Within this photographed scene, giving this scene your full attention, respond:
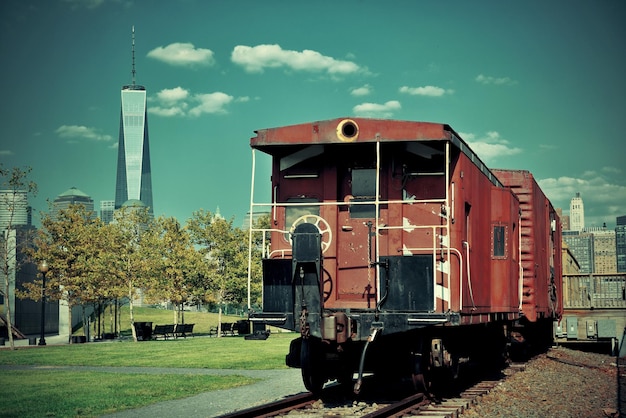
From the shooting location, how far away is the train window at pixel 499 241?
1477 cm

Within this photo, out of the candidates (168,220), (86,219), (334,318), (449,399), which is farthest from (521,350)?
(168,220)

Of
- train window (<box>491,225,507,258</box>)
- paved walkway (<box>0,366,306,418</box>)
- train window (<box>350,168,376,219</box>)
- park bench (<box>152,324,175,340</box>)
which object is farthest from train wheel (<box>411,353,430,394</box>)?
park bench (<box>152,324,175,340</box>)

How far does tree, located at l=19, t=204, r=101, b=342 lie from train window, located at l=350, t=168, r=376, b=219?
28.8 metres

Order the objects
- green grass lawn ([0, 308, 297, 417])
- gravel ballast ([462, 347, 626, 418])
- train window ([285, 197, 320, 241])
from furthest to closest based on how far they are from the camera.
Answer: green grass lawn ([0, 308, 297, 417]) < train window ([285, 197, 320, 241]) < gravel ballast ([462, 347, 626, 418])

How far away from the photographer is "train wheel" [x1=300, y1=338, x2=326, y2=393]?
11695 mm

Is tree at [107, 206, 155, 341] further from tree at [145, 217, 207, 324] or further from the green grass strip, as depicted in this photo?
the green grass strip

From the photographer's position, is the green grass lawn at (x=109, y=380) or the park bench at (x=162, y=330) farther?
the park bench at (x=162, y=330)

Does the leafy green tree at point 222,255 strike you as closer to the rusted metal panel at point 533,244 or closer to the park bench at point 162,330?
the park bench at point 162,330

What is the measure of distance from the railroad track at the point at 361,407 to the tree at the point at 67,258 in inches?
1085

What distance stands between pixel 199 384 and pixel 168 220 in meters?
34.1

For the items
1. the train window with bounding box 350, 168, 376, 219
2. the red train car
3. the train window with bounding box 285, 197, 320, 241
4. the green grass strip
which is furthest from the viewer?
the green grass strip

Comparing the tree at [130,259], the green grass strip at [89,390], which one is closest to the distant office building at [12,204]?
the tree at [130,259]

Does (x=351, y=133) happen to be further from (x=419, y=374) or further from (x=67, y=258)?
(x=67, y=258)

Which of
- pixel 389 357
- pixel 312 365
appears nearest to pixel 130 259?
pixel 312 365
